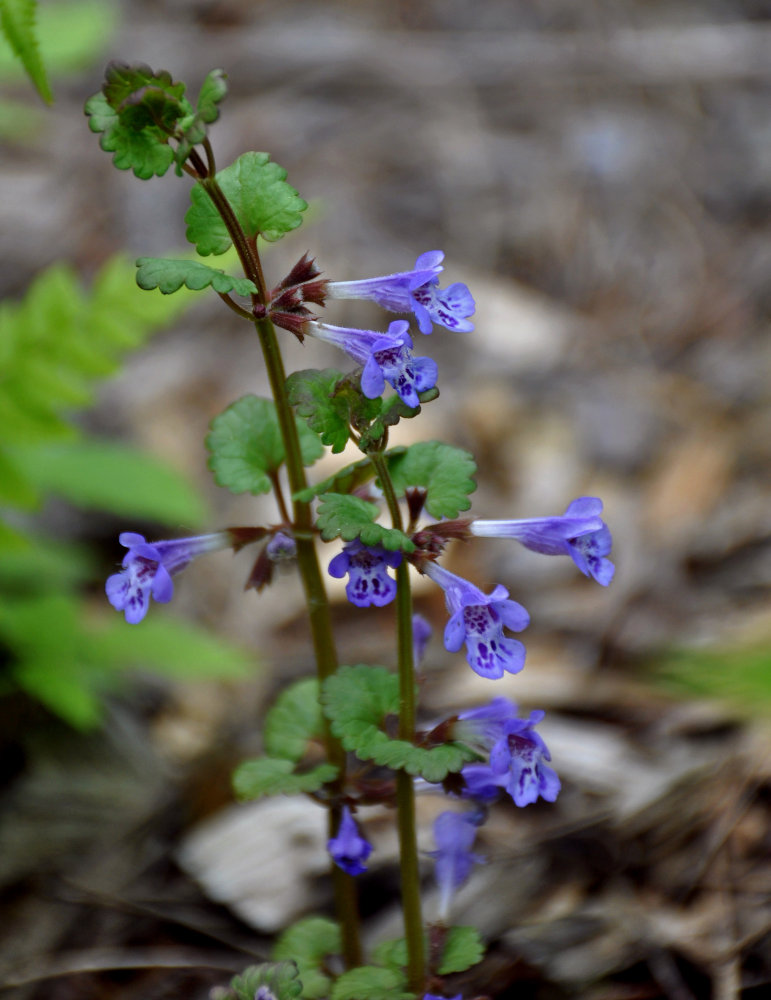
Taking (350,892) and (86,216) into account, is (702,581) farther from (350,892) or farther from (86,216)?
(86,216)

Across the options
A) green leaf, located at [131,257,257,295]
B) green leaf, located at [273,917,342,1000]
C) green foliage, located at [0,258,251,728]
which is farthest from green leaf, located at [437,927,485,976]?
green foliage, located at [0,258,251,728]

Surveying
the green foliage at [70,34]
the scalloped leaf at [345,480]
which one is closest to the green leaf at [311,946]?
the scalloped leaf at [345,480]

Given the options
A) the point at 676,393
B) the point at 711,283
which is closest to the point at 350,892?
the point at 676,393

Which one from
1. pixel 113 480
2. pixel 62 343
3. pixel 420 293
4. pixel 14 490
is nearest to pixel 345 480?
pixel 420 293

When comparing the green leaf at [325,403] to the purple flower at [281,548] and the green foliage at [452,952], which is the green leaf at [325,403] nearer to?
the purple flower at [281,548]

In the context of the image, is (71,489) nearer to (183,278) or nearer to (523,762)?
(183,278)
